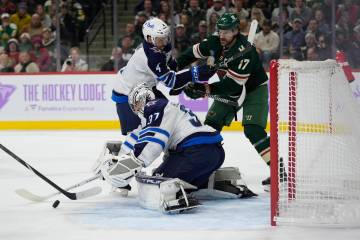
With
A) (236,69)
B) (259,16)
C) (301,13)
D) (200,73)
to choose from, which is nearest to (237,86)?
(236,69)

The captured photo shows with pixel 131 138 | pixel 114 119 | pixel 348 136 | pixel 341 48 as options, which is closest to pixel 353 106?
pixel 348 136

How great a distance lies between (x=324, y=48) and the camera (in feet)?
31.0

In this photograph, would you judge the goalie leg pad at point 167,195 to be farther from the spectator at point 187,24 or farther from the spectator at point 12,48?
the spectator at point 12,48

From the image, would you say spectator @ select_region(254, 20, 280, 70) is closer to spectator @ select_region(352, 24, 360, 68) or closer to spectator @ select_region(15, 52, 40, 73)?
spectator @ select_region(352, 24, 360, 68)

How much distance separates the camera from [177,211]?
4.54 metres

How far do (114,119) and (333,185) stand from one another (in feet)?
18.7

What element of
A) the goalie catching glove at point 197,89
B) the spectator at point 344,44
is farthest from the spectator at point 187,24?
the goalie catching glove at point 197,89

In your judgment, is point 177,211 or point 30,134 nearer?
point 177,211

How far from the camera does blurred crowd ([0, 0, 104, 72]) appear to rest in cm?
1014

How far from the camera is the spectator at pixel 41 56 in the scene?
1009 centimetres

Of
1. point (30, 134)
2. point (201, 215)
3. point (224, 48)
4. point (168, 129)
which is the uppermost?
point (224, 48)

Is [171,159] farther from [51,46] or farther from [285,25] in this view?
[51,46]

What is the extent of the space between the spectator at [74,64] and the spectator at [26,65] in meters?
0.34

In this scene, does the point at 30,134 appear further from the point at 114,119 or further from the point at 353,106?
the point at 353,106
